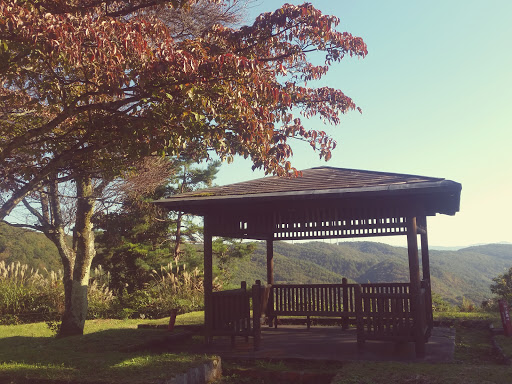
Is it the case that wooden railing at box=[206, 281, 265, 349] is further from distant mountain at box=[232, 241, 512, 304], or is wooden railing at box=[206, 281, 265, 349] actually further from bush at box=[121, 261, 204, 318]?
distant mountain at box=[232, 241, 512, 304]

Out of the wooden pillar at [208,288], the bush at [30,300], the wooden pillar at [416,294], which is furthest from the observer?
the bush at [30,300]

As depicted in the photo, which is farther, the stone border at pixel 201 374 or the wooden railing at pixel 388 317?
the wooden railing at pixel 388 317

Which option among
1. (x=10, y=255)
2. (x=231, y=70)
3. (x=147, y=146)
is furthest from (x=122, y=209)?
(x=10, y=255)

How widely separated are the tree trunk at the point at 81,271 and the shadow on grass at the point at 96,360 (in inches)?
43.1

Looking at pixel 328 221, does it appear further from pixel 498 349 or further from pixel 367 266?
pixel 367 266

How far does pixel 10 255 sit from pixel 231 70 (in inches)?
1533

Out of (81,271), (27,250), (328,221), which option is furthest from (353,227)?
(27,250)

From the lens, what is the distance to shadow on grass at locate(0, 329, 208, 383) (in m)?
6.11

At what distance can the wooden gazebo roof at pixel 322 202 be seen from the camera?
8.17 meters

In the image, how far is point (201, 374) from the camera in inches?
259

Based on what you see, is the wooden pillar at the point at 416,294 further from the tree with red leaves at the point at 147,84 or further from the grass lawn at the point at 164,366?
the tree with red leaves at the point at 147,84

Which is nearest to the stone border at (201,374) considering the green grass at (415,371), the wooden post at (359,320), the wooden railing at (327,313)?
the green grass at (415,371)

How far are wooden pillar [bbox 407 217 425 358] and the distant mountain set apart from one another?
32.0 metres

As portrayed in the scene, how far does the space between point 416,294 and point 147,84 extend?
5684 mm
